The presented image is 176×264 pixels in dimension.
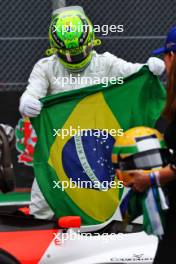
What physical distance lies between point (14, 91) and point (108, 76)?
2475 millimetres

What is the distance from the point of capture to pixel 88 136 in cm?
577

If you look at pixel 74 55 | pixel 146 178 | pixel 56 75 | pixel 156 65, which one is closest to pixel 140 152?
pixel 146 178

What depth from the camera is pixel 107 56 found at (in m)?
6.07

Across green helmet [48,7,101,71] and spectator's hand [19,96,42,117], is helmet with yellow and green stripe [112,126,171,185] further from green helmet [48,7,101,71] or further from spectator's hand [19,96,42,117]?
green helmet [48,7,101,71]

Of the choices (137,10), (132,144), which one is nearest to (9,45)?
(137,10)

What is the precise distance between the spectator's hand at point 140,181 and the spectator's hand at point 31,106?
2.04 meters

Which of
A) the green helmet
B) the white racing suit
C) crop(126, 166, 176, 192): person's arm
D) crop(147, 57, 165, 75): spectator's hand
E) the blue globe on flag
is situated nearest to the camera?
crop(126, 166, 176, 192): person's arm

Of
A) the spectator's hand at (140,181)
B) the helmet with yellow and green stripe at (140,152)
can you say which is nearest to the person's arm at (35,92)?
the helmet with yellow and green stripe at (140,152)

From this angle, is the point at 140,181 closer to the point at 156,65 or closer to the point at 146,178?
the point at 146,178

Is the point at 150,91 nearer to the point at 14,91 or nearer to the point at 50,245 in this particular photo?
the point at 50,245

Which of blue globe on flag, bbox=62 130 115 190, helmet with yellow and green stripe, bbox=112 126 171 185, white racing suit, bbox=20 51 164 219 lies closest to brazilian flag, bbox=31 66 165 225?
blue globe on flag, bbox=62 130 115 190

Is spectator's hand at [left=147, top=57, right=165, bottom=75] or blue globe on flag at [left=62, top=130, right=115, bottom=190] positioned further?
blue globe on flag at [left=62, top=130, right=115, bottom=190]

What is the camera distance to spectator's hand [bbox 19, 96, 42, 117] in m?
5.66

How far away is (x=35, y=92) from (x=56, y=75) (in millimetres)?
237
